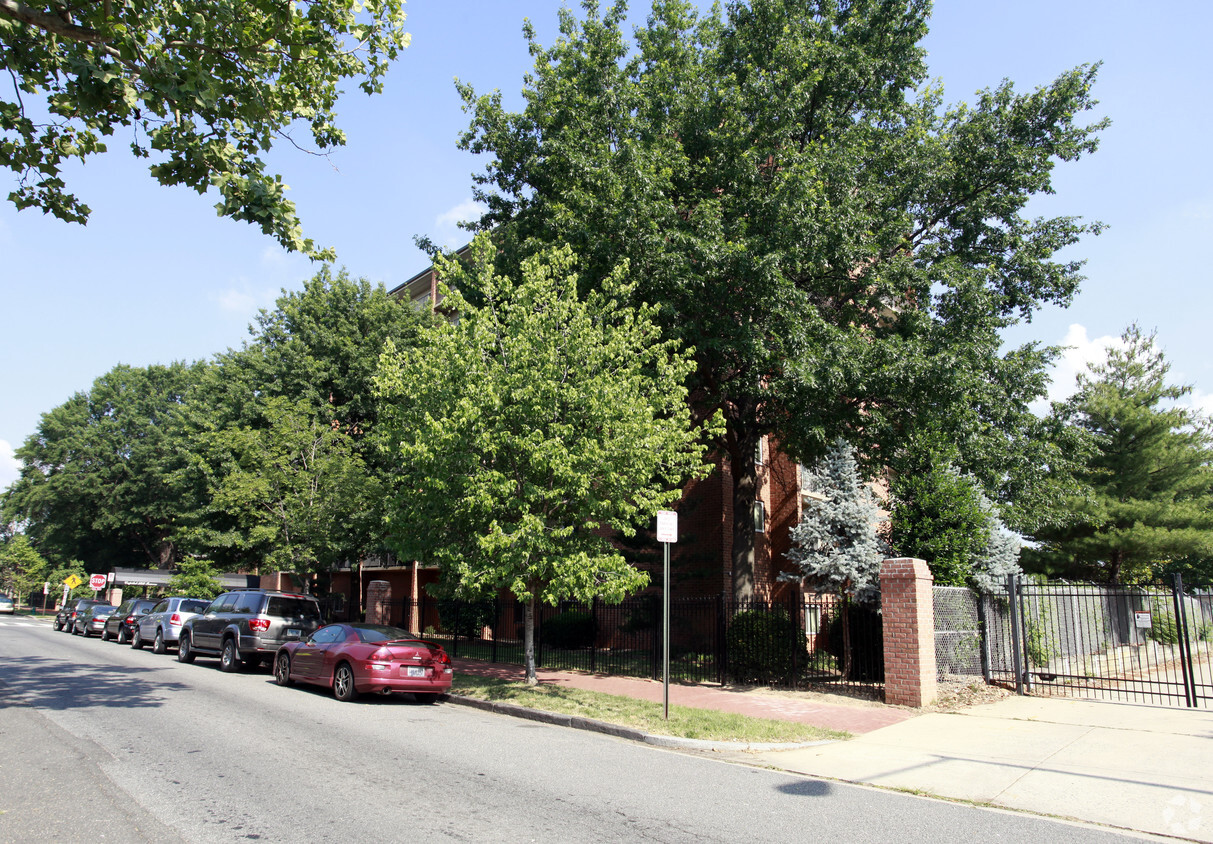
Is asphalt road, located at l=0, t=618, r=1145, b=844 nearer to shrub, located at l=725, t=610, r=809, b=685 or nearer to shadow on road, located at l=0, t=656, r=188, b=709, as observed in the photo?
shadow on road, located at l=0, t=656, r=188, b=709

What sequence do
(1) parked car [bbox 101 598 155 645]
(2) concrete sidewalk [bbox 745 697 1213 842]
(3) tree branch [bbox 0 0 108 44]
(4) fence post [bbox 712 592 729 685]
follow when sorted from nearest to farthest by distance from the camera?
(2) concrete sidewalk [bbox 745 697 1213 842]
(3) tree branch [bbox 0 0 108 44]
(4) fence post [bbox 712 592 729 685]
(1) parked car [bbox 101 598 155 645]

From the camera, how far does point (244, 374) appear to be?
Result: 97.0 feet

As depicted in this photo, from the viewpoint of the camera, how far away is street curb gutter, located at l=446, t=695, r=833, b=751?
965cm

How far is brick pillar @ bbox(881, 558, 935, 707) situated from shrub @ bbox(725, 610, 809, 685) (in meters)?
2.30

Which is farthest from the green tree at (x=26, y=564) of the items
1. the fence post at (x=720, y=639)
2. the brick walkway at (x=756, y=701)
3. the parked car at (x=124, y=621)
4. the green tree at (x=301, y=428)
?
the fence post at (x=720, y=639)

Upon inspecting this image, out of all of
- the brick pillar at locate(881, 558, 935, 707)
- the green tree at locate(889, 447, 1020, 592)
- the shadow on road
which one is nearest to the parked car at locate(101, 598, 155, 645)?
the shadow on road

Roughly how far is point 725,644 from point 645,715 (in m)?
4.67

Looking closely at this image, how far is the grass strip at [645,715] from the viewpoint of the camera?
10.2 metres

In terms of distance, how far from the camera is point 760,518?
80.1 ft

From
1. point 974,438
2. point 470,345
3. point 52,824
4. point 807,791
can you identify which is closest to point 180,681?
point 470,345

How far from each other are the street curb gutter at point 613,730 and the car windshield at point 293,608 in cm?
622

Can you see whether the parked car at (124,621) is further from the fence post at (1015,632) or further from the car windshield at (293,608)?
the fence post at (1015,632)

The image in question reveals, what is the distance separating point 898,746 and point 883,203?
1256 centimetres

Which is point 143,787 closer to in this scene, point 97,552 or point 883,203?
point 883,203
